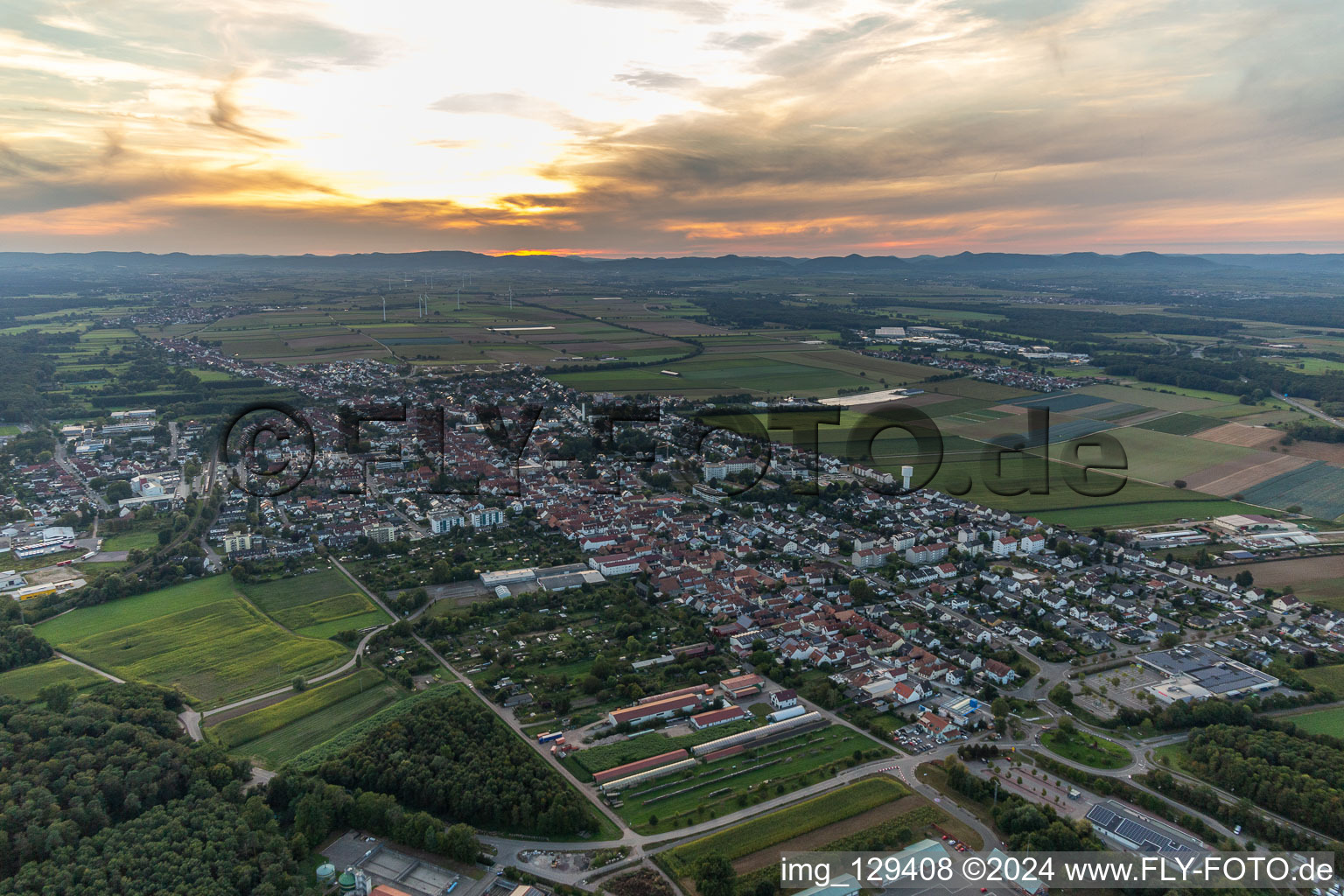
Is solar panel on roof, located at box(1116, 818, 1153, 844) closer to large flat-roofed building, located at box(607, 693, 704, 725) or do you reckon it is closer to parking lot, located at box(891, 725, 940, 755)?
parking lot, located at box(891, 725, 940, 755)

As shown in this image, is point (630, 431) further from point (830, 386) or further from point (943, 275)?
point (943, 275)

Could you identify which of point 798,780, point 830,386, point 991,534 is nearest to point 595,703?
point 798,780

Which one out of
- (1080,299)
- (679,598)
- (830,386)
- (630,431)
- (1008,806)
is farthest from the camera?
(1080,299)

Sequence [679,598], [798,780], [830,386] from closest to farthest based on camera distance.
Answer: [798,780], [679,598], [830,386]

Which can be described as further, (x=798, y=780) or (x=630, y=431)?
(x=630, y=431)

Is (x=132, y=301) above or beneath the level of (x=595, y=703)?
above

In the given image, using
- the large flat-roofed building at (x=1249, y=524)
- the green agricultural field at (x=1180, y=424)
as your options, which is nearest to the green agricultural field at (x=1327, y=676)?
the large flat-roofed building at (x=1249, y=524)
